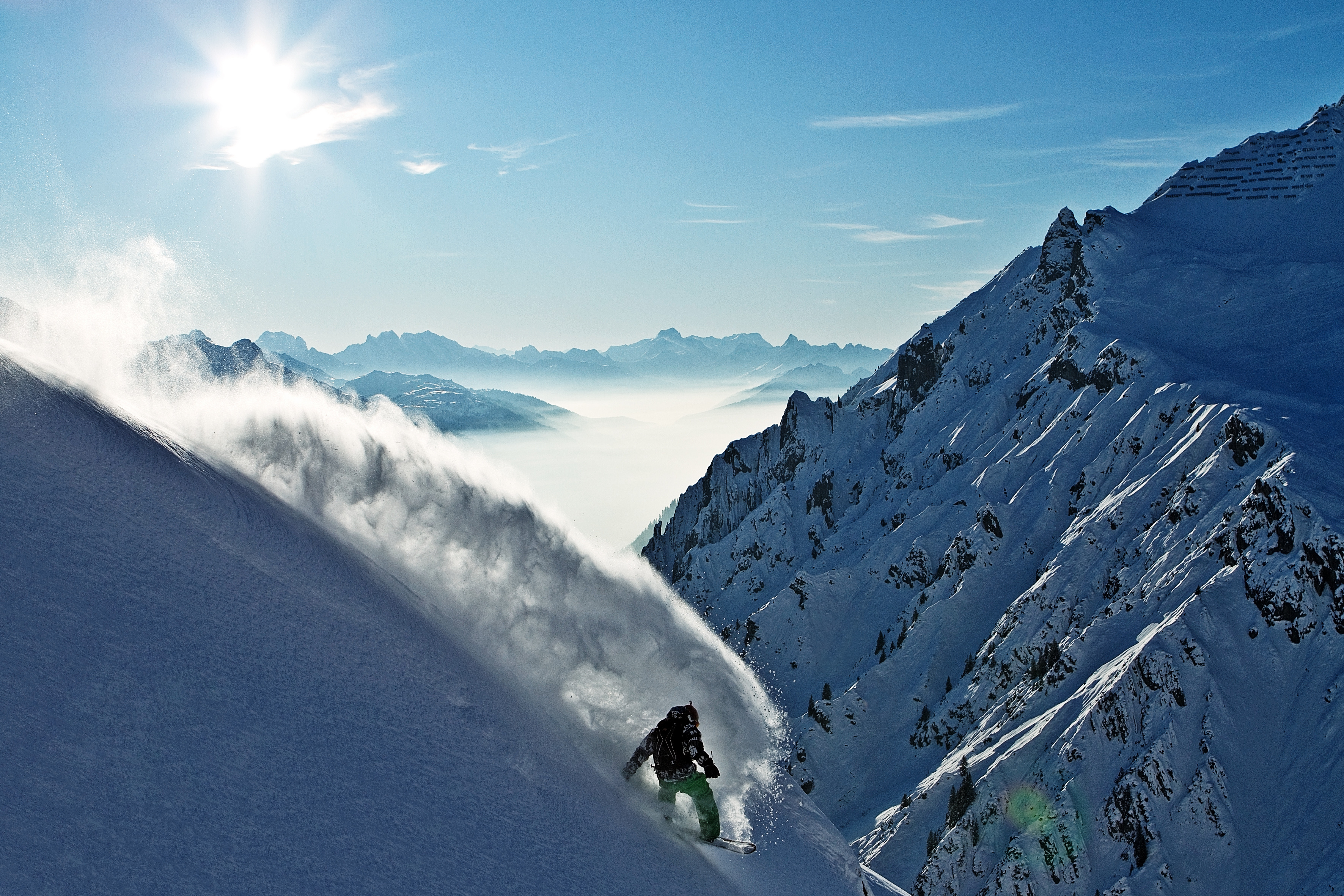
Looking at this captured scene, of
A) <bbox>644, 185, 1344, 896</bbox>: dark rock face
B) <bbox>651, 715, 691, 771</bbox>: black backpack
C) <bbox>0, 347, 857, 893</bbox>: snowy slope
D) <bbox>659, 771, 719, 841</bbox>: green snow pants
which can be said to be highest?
<bbox>0, 347, 857, 893</bbox>: snowy slope

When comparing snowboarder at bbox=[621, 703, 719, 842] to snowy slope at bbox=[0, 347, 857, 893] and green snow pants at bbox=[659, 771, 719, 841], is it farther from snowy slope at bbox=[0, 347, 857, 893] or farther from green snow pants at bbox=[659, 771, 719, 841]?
snowy slope at bbox=[0, 347, 857, 893]

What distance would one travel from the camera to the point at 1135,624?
124m

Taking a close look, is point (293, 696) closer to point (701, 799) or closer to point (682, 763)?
point (682, 763)

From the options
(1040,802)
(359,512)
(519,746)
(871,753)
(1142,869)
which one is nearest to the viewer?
(519,746)

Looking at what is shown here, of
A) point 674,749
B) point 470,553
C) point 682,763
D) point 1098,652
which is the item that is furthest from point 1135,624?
point 674,749

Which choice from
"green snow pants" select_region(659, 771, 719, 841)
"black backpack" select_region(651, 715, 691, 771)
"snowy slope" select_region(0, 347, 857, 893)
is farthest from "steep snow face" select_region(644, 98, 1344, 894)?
"black backpack" select_region(651, 715, 691, 771)

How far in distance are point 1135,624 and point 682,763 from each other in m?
132

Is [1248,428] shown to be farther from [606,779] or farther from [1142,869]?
[606,779]

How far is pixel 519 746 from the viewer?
11.0m

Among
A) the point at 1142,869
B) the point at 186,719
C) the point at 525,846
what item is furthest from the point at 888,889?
the point at 1142,869

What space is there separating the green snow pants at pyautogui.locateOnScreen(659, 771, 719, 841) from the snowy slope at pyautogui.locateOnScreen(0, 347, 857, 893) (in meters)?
0.33

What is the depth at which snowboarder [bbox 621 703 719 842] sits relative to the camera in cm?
1259

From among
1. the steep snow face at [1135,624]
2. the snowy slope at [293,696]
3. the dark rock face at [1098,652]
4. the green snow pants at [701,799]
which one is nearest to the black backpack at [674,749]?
the green snow pants at [701,799]

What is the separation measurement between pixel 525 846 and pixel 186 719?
12.4 ft
